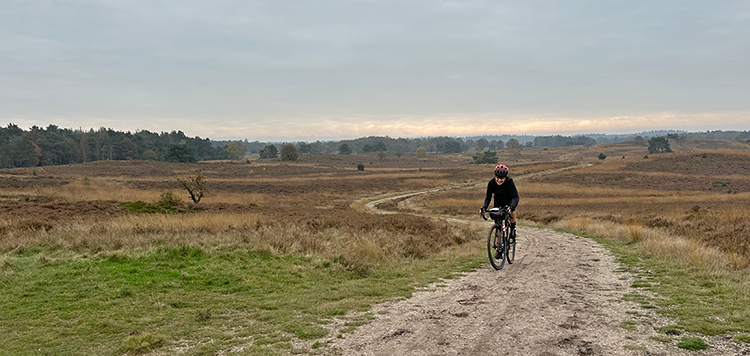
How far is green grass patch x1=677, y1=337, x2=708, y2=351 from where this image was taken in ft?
19.5

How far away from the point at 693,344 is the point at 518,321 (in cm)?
241

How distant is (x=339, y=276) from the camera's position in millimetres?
11953

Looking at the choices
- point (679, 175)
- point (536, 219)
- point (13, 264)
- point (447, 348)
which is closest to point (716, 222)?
point (536, 219)

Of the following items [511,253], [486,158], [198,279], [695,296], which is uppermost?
[198,279]

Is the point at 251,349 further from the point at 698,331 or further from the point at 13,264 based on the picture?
the point at 13,264

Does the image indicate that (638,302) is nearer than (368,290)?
Yes

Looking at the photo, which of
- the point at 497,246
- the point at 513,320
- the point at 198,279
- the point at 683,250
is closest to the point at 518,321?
the point at 513,320

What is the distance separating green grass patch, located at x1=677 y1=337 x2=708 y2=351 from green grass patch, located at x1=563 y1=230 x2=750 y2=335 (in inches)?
18.9

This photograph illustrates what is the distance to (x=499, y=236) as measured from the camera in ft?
40.6

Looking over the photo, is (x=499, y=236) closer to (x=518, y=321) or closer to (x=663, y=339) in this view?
(x=518, y=321)

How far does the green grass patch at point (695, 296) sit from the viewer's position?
22.6 feet

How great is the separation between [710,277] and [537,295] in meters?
4.76

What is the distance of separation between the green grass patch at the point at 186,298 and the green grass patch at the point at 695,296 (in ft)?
15.3

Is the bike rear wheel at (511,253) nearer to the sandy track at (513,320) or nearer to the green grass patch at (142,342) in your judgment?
the sandy track at (513,320)
